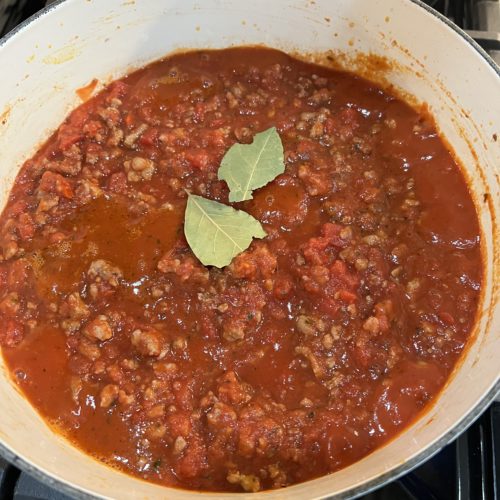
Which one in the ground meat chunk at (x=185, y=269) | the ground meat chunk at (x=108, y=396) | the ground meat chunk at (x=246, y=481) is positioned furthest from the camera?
the ground meat chunk at (x=185, y=269)

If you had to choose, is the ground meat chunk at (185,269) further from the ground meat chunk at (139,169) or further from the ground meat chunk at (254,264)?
the ground meat chunk at (139,169)

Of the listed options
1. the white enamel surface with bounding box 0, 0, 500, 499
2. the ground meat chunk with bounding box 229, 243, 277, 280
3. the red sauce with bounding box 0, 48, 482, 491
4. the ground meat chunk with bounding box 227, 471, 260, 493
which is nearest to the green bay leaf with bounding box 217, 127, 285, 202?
the red sauce with bounding box 0, 48, 482, 491

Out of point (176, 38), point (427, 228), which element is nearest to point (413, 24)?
point (427, 228)

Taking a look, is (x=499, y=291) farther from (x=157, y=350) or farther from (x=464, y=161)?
(x=157, y=350)

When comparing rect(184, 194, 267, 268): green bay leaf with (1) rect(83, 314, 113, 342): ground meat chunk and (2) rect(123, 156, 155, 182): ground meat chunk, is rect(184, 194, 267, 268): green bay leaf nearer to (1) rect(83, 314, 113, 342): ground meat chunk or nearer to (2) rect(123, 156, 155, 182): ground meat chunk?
(2) rect(123, 156, 155, 182): ground meat chunk

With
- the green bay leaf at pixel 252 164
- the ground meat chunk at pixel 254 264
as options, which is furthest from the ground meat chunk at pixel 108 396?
the green bay leaf at pixel 252 164

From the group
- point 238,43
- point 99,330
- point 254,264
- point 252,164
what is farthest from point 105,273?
point 238,43
